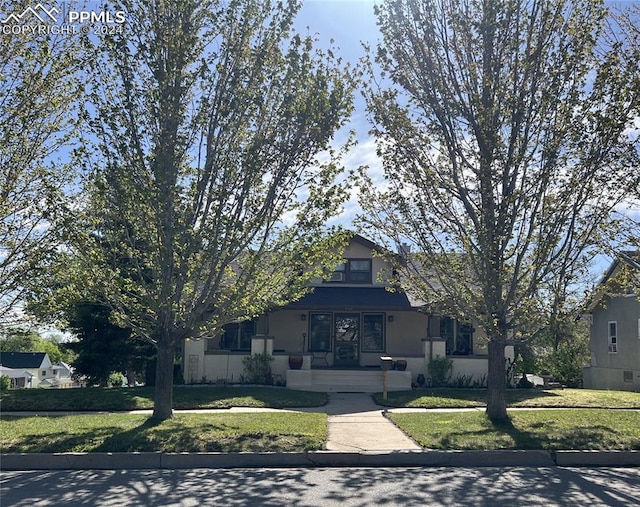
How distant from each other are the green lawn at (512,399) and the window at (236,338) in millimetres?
6586

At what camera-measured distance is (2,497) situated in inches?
275

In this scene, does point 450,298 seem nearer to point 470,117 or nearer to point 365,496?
point 470,117

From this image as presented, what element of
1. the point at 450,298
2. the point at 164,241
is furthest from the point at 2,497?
the point at 450,298

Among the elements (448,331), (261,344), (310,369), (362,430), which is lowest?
(362,430)

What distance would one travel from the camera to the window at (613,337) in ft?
86.4

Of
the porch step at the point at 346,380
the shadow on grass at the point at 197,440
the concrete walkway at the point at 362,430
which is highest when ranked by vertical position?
the porch step at the point at 346,380

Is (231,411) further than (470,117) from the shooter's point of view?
Yes

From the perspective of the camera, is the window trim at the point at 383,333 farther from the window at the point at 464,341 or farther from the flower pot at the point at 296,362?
the flower pot at the point at 296,362

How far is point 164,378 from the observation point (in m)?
11.8

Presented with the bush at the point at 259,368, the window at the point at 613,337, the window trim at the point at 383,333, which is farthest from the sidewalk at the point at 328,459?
the window at the point at 613,337

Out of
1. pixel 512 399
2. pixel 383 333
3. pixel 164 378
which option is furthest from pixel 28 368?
pixel 512 399

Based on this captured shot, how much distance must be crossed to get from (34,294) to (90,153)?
285 centimetres

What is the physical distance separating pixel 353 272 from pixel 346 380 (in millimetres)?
4789

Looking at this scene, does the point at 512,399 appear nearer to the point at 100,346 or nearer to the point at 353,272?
the point at 353,272
